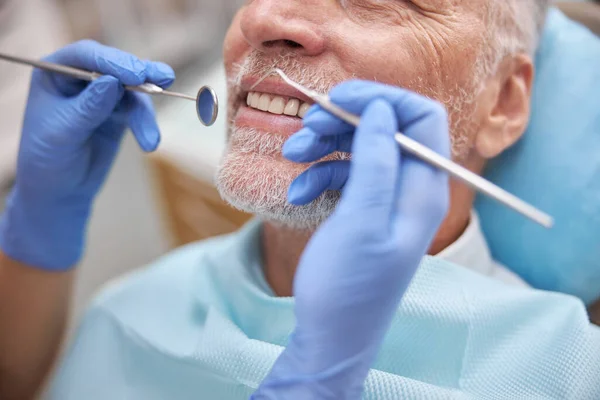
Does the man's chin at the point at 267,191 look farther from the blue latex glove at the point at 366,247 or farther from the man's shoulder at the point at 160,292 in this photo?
the man's shoulder at the point at 160,292

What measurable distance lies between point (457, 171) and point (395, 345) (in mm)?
384

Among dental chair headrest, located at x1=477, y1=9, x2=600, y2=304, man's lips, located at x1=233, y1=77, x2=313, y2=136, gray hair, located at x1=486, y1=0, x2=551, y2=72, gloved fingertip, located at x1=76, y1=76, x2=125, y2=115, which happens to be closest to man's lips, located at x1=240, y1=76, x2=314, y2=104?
man's lips, located at x1=233, y1=77, x2=313, y2=136

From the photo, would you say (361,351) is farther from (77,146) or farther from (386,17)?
(77,146)

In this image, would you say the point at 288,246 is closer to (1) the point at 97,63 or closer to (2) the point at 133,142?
(1) the point at 97,63

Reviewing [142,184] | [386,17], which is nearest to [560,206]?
[386,17]

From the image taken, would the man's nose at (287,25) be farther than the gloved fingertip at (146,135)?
No

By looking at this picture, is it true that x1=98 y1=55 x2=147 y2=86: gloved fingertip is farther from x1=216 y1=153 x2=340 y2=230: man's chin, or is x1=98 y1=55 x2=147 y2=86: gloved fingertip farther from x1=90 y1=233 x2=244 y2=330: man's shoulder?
x1=90 y1=233 x2=244 y2=330: man's shoulder

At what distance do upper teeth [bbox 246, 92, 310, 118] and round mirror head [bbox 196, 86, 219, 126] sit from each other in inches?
3.5

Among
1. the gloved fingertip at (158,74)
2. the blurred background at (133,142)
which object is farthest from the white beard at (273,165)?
the blurred background at (133,142)

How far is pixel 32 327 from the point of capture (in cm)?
112

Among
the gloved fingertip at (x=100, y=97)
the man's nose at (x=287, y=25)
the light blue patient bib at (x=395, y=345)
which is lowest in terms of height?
the light blue patient bib at (x=395, y=345)

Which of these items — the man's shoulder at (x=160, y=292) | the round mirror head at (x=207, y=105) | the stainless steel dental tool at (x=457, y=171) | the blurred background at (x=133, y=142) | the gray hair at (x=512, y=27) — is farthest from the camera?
the blurred background at (x=133, y=142)

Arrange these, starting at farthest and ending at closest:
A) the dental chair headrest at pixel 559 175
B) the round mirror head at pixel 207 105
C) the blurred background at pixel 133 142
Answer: the blurred background at pixel 133 142 < the dental chair headrest at pixel 559 175 < the round mirror head at pixel 207 105

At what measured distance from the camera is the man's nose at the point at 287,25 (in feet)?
2.47
